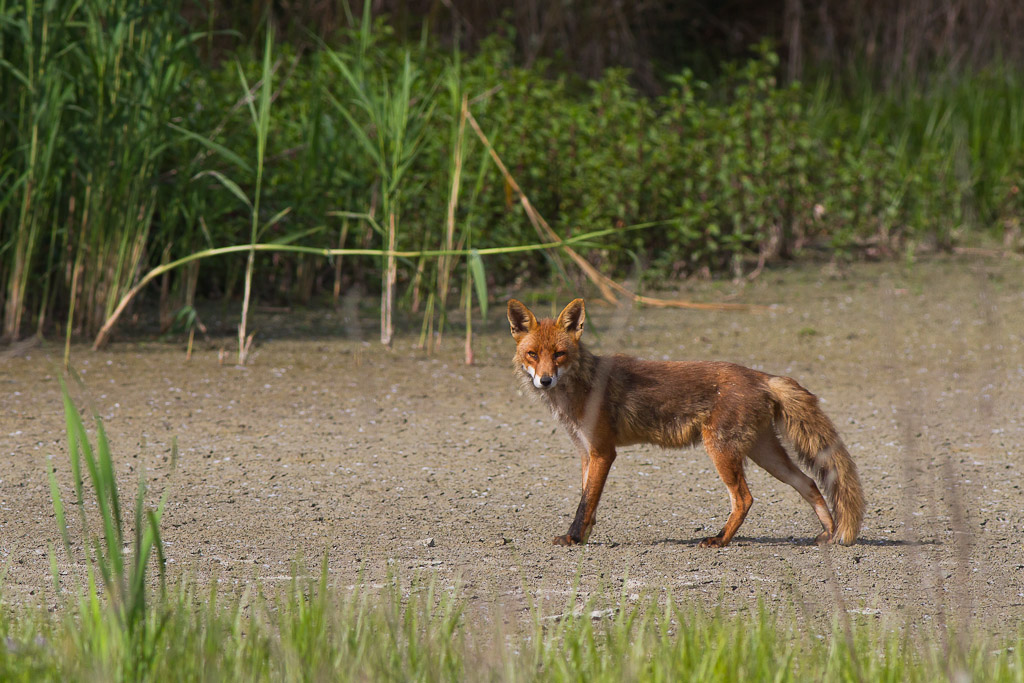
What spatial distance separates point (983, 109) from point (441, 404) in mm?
7416

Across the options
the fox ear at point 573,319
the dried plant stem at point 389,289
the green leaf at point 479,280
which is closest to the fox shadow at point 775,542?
the fox ear at point 573,319

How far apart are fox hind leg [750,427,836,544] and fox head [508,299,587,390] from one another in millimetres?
693

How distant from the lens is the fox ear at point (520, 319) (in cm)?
402

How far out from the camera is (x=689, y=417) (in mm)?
3947

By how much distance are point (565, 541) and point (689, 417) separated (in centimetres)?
58

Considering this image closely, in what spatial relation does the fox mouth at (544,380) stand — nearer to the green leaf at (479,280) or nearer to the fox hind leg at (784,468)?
the fox hind leg at (784,468)

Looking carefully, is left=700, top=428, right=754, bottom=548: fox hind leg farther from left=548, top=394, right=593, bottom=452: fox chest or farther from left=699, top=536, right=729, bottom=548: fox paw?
left=548, top=394, right=593, bottom=452: fox chest

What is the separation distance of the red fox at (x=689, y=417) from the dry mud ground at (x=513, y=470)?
16 centimetres

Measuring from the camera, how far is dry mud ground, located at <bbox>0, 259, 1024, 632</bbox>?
137 inches

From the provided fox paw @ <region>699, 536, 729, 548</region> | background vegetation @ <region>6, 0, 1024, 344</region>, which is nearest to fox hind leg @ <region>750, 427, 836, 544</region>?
fox paw @ <region>699, 536, 729, 548</region>

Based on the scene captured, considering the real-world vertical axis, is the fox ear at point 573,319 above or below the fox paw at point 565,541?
above

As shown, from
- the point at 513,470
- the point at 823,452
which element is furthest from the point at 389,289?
the point at 823,452

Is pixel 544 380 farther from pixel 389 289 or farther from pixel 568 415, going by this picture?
pixel 389 289

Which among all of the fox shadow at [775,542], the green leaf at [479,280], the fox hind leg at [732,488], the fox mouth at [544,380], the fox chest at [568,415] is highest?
the green leaf at [479,280]
